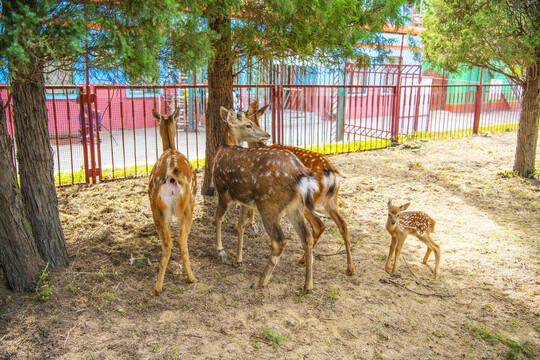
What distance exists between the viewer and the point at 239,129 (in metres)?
5.94

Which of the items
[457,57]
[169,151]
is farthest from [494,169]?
[169,151]

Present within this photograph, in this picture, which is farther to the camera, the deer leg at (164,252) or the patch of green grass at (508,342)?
the deer leg at (164,252)

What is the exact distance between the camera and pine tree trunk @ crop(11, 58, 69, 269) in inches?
160

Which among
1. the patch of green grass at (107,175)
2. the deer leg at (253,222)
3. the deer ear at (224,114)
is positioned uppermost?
the deer ear at (224,114)

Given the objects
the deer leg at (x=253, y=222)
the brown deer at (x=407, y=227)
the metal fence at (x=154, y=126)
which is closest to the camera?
the brown deer at (x=407, y=227)

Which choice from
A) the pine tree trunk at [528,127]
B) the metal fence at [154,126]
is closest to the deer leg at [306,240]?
the metal fence at [154,126]

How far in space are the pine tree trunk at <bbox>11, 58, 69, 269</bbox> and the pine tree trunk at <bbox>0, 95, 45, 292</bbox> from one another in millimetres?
261

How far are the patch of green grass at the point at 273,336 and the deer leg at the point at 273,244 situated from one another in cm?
74

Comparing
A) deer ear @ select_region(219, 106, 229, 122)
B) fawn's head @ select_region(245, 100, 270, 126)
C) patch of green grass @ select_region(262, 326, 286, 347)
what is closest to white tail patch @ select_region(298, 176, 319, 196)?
patch of green grass @ select_region(262, 326, 286, 347)

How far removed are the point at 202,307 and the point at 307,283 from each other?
1053mm

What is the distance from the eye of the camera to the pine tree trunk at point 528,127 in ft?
28.2

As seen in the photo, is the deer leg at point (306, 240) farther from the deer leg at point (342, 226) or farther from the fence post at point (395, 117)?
the fence post at point (395, 117)

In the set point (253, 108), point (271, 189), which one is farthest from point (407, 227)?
point (253, 108)

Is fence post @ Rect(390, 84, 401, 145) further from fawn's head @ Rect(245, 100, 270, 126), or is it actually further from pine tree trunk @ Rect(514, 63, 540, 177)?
fawn's head @ Rect(245, 100, 270, 126)
